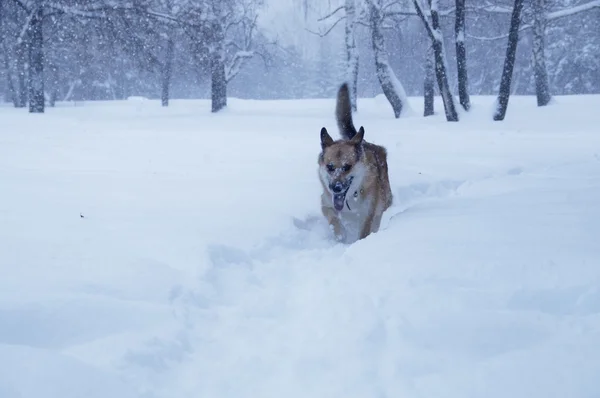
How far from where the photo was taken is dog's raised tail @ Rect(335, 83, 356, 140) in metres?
6.05

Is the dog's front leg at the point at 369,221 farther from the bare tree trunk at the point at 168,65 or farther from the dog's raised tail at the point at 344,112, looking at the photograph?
the bare tree trunk at the point at 168,65

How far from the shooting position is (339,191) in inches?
203

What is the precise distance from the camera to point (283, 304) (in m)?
3.29

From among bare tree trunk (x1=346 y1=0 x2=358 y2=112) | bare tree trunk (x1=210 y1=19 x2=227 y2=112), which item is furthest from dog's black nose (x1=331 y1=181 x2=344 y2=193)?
bare tree trunk (x1=210 y1=19 x2=227 y2=112)

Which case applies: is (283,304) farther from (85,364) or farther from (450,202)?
(450,202)

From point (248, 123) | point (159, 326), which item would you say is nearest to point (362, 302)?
point (159, 326)

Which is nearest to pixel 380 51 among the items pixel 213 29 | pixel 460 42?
pixel 460 42

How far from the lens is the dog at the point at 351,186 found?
526cm

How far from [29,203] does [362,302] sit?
3.50m

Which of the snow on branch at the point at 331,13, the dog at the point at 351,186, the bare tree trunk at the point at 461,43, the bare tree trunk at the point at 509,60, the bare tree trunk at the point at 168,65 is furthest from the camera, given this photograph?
the bare tree trunk at the point at 168,65

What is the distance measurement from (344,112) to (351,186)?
1189 mm

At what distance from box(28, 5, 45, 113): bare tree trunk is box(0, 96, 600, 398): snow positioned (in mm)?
15267

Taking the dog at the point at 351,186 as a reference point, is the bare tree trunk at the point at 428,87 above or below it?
above

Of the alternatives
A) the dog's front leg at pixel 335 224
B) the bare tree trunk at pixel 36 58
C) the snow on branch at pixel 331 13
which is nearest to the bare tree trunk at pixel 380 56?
the snow on branch at pixel 331 13
